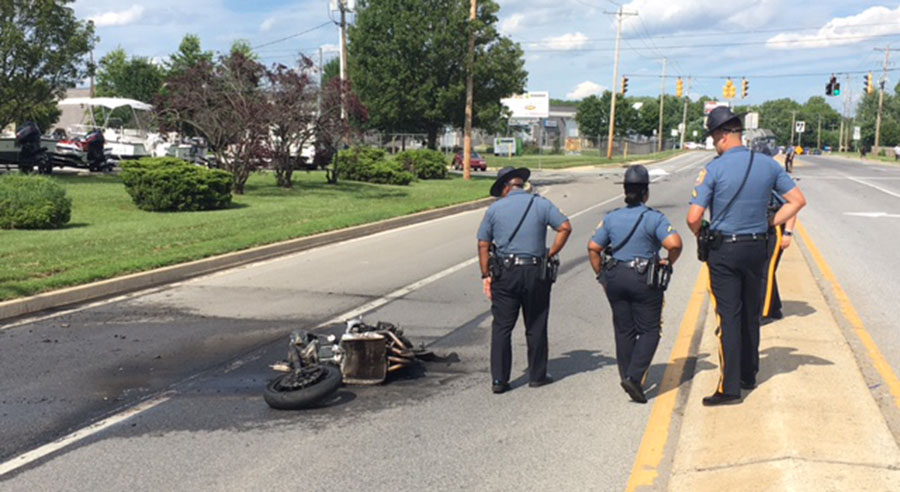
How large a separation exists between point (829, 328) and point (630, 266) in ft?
10.1

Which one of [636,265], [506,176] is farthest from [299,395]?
[636,265]

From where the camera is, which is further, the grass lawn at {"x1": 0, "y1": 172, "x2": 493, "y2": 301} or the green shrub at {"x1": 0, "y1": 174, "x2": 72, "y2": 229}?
the green shrub at {"x1": 0, "y1": 174, "x2": 72, "y2": 229}

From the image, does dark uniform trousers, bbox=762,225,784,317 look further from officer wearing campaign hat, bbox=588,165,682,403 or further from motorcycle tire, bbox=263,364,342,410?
motorcycle tire, bbox=263,364,342,410

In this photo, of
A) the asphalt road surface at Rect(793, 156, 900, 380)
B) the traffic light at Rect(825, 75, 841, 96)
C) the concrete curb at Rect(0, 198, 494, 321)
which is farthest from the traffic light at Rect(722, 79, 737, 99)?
the concrete curb at Rect(0, 198, 494, 321)

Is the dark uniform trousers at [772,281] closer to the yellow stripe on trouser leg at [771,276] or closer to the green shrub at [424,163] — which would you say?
the yellow stripe on trouser leg at [771,276]

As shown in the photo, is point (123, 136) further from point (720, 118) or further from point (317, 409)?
point (720, 118)

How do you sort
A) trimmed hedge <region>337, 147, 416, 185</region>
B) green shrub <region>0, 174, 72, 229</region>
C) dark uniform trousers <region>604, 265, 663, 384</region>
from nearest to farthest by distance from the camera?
dark uniform trousers <region>604, 265, 663, 384</region> < green shrub <region>0, 174, 72, 229</region> < trimmed hedge <region>337, 147, 416, 185</region>

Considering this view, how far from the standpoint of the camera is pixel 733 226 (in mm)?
5020

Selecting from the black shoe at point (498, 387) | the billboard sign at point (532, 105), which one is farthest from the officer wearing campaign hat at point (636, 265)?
the billboard sign at point (532, 105)

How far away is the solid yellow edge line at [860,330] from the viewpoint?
579 cm

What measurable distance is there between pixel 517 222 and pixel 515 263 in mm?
288

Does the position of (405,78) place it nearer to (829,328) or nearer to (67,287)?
(67,287)

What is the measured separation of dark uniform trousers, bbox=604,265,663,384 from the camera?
523cm

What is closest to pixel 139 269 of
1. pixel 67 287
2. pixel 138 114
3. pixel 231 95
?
pixel 67 287
